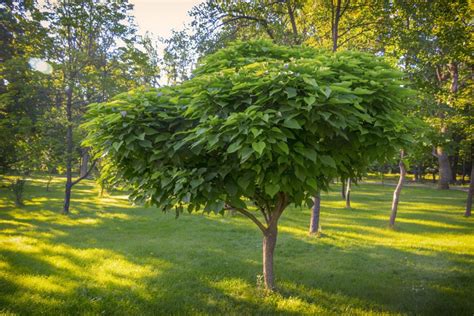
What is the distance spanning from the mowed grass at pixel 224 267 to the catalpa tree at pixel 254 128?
2.35 m

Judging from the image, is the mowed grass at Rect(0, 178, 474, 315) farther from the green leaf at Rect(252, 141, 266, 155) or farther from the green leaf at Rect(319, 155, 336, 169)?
the green leaf at Rect(252, 141, 266, 155)

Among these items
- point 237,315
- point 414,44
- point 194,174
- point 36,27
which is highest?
point 36,27

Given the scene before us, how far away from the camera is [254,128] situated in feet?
10.5

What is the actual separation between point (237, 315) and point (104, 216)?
12498mm

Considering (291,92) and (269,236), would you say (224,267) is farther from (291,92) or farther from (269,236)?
(291,92)

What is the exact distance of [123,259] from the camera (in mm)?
8086

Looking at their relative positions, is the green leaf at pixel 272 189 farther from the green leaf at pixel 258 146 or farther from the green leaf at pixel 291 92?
the green leaf at pixel 291 92

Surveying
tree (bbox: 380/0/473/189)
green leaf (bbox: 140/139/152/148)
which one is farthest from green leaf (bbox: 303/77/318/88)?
tree (bbox: 380/0/473/189)

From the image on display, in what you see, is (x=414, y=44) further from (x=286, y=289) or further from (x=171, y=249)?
(x=171, y=249)

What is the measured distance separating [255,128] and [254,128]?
2 cm

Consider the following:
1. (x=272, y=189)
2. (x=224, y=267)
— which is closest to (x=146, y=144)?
(x=272, y=189)

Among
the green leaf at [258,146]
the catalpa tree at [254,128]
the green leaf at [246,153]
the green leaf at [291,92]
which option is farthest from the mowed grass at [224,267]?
the green leaf at [291,92]

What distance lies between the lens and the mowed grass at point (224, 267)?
17.8 ft

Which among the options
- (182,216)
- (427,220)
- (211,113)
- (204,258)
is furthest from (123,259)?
(427,220)
